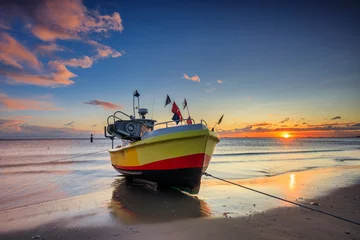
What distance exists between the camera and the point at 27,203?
314 inches

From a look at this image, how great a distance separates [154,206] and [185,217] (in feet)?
4.84

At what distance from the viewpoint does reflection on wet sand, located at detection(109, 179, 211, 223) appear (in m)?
6.12

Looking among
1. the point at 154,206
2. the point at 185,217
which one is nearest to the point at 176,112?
the point at 154,206

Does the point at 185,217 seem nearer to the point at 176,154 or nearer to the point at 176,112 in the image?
the point at 176,154

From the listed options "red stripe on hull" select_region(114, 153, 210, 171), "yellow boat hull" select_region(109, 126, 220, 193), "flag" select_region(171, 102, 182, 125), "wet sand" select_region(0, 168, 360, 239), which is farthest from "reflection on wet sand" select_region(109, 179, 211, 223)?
"flag" select_region(171, 102, 182, 125)

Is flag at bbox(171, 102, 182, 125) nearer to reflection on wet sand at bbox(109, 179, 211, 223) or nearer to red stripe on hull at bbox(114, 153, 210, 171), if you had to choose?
red stripe on hull at bbox(114, 153, 210, 171)

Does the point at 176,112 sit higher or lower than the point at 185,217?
higher

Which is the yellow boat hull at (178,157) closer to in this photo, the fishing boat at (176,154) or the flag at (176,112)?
the fishing boat at (176,154)

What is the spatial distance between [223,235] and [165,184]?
4206 mm

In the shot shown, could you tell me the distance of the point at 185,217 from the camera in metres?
6.03

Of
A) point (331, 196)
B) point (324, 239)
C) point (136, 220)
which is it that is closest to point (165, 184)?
point (136, 220)

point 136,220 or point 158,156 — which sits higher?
point 158,156

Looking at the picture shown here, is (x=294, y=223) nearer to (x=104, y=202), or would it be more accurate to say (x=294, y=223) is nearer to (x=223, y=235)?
(x=223, y=235)

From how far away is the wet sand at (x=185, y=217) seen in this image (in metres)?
4.89
